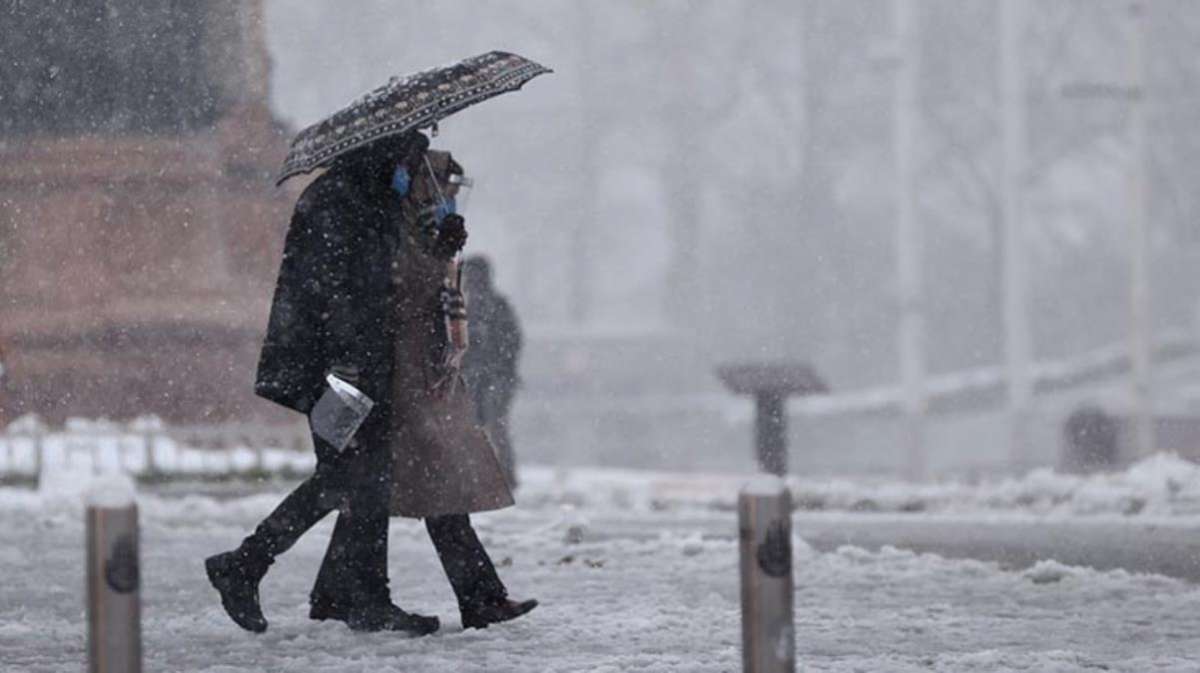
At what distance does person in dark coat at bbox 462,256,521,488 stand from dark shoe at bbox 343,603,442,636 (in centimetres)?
866

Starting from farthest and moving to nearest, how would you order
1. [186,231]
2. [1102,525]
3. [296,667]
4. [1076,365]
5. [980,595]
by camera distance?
[1076,365]
[186,231]
[1102,525]
[980,595]
[296,667]

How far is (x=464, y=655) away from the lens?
Result: 24.7ft

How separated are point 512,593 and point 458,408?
2.09 metres

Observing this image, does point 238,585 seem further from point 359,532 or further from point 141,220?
point 141,220

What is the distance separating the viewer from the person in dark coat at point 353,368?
7.70 meters

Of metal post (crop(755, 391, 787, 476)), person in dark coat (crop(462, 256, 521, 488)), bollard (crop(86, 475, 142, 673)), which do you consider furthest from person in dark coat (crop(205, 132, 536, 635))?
metal post (crop(755, 391, 787, 476))

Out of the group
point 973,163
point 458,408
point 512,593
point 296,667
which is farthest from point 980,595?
point 973,163

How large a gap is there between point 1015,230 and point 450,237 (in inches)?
1005

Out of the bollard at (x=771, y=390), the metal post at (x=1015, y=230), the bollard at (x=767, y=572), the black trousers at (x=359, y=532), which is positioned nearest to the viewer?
the bollard at (x=767, y=572)

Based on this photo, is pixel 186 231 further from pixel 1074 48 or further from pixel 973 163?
pixel 1074 48

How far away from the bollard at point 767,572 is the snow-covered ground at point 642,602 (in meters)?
1.87

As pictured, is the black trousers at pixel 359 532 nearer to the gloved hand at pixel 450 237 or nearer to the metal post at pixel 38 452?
the gloved hand at pixel 450 237

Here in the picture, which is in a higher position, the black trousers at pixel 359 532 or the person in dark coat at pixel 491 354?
the person in dark coat at pixel 491 354

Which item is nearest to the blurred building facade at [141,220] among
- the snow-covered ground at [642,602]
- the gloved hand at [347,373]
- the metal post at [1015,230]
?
the snow-covered ground at [642,602]
